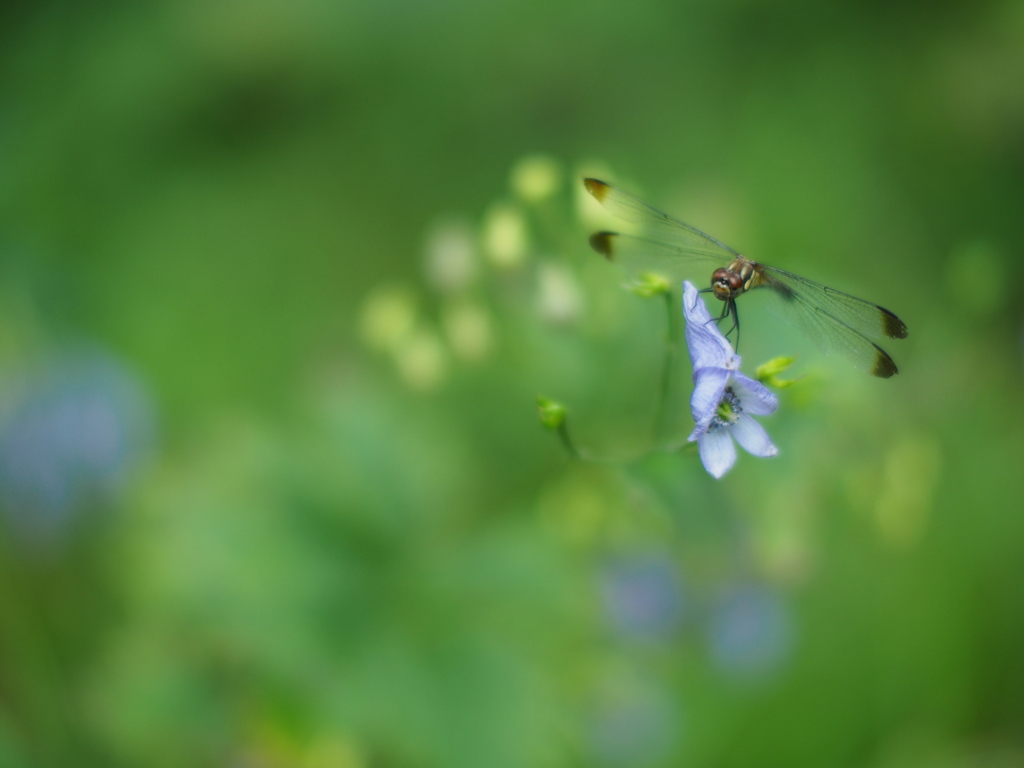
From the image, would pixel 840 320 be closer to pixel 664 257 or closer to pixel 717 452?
pixel 664 257

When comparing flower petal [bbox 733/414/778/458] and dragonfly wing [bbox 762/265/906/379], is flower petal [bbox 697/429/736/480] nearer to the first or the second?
flower petal [bbox 733/414/778/458]

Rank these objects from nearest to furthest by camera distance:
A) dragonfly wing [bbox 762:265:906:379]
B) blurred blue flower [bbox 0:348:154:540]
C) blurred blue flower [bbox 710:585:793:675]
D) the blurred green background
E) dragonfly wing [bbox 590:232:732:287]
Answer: dragonfly wing [bbox 762:265:906:379], dragonfly wing [bbox 590:232:732:287], the blurred green background, blurred blue flower [bbox 710:585:793:675], blurred blue flower [bbox 0:348:154:540]

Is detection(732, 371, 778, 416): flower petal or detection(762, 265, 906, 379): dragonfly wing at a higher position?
detection(762, 265, 906, 379): dragonfly wing

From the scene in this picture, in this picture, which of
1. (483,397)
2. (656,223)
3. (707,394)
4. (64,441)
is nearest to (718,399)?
(707,394)

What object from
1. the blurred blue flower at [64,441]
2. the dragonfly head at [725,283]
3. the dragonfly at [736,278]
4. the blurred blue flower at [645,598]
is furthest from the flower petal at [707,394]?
the blurred blue flower at [64,441]

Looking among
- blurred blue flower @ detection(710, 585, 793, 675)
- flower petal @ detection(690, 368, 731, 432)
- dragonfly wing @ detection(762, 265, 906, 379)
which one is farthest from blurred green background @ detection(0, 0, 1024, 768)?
flower petal @ detection(690, 368, 731, 432)

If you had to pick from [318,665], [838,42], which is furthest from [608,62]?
[318,665]

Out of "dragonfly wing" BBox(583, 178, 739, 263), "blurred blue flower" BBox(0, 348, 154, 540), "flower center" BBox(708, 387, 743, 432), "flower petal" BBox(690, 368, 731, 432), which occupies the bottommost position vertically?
"flower petal" BBox(690, 368, 731, 432)
